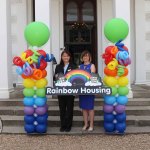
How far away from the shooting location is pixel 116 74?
23.6 ft

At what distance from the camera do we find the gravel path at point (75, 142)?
6.64m

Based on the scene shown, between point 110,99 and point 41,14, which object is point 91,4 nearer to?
point 41,14

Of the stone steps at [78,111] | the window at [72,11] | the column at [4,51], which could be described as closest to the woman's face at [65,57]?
the stone steps at [78,111]

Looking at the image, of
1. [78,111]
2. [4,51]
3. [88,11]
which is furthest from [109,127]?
[88,11]

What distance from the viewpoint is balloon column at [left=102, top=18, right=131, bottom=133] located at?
7.08 meters

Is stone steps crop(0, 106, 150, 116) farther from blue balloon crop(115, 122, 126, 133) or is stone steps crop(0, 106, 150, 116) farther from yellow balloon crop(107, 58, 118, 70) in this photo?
yellow balloon crop(107, 58, 118, 70)

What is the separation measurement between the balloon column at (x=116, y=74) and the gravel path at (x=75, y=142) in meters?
0.33

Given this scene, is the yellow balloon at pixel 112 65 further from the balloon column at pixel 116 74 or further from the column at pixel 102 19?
the column at pixel 102 19

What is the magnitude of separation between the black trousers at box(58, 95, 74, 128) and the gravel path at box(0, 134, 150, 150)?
0.34 m

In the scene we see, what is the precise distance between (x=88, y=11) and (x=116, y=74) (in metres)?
5.65

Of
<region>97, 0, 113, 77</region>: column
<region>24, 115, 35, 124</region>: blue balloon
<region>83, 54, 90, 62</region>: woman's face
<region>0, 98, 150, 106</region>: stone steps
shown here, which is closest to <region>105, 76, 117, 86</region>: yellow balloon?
<region>83, 54, 90, 62</region>: woman's face

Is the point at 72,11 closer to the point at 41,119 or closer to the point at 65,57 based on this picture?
the point at 65,57

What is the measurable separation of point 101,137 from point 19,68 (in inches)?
83.9

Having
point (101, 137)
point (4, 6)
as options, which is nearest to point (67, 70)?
point (101, 137)
